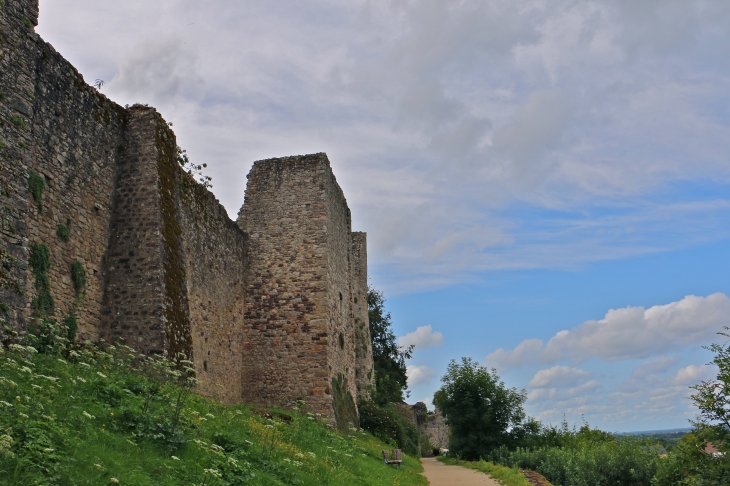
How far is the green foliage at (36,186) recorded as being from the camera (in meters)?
9.72

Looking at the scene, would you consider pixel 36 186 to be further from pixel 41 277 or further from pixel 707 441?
pixel 707 441

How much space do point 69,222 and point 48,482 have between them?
7.38 metres

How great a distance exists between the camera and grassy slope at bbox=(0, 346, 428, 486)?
475 cm

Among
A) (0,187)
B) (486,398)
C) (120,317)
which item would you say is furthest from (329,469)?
(486,398)

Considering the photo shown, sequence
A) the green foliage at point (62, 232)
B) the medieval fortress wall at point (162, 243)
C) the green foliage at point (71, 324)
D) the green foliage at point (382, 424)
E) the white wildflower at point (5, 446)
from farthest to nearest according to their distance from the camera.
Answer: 1. the green foliage at point (382, 424)
2. the green foliage at point (62, 232)
3. the green foliage at point (71, 324)
4. the medieval fortress wall at point (162, 243)
5. the white wildflower at point (5, 446)

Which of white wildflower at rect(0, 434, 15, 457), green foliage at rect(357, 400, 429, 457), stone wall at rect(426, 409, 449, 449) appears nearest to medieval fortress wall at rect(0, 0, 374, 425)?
green foliage at rect(357, 400, 429, 457)

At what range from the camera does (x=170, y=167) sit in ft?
44.0

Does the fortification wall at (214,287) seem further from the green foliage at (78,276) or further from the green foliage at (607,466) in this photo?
the green foliage at (607,466)

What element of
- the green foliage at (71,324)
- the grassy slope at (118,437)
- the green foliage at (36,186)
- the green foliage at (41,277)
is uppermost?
the green foliage at (36,186)

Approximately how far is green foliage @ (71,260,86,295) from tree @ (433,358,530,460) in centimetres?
2096

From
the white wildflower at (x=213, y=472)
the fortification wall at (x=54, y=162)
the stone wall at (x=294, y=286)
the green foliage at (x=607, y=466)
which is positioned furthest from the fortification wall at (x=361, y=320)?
the white wildflower at (x=213, y=472)

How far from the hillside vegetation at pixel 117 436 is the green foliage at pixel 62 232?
177 cm

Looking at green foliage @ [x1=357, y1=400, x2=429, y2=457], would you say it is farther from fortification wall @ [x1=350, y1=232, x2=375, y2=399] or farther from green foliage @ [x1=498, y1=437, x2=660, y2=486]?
green foliage @ [x1=498, y1=437, x2=660, y2=486]

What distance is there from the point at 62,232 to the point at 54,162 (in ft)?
4.20
